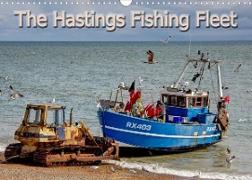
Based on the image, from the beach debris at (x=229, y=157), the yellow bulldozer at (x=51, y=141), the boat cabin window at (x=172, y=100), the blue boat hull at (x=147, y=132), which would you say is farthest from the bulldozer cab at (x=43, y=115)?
the beach debris at (x=229, y=157)

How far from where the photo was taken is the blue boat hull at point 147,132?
25.9 metres

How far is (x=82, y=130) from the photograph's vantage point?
A: 917 inches

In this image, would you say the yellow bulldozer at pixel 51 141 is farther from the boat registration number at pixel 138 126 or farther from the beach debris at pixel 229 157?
the beach debris at pixel 229 157

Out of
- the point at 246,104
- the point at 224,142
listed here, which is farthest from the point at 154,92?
the point at 224,142

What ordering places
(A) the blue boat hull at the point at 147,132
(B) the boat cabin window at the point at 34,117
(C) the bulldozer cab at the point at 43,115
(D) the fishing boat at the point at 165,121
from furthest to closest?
(D) the fishing boat at the point at 165,121
(A) the blue boat hull at the point at 147,132
(B) the boat cabin window at the point at 34,117
(C) the bulldozer cab at the point at 43,115

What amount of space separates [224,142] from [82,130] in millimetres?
10630

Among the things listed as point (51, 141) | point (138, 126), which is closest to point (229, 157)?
point (138, 126)

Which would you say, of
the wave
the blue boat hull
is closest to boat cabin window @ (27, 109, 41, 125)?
the wave

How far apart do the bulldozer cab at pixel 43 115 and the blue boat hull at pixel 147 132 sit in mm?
3845

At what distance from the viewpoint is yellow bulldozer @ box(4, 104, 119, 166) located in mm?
21594

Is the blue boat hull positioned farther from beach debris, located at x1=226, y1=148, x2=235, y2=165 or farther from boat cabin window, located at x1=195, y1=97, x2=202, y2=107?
beach debris, located at x1=226, y1=148, x2=235, y2=165

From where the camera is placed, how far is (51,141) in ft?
71.6

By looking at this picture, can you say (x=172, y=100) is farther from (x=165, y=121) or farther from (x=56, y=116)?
(x=56, y=116)

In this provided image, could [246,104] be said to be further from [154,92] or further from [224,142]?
[224,142]
